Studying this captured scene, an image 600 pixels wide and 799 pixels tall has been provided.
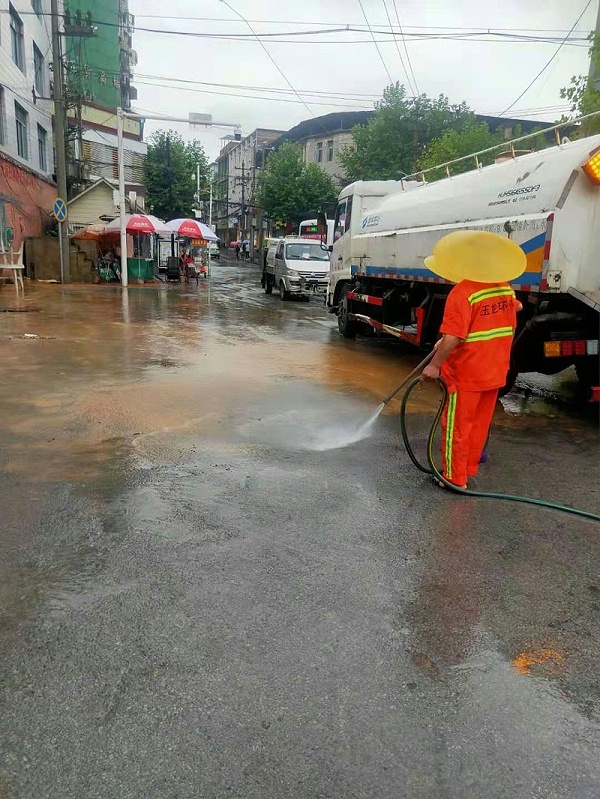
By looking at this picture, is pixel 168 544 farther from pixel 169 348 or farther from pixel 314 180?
pixel 314 180

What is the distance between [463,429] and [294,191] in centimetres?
4003

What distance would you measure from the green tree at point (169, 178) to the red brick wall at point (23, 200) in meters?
16.0

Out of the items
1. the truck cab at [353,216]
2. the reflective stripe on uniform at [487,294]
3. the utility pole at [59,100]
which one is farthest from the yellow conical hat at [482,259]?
the utility pole at [59,100]

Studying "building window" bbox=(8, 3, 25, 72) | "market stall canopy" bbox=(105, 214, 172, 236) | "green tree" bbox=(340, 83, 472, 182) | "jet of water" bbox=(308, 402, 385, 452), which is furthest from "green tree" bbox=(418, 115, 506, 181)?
"jet of water" bbox=(308, 402, 385, 452)

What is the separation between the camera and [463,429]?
4.59m

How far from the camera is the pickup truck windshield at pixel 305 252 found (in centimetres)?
2247

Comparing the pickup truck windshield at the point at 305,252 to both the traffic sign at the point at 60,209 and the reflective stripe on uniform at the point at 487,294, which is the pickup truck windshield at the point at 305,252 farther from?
the reflective stripe on uniform at the point at 487,294

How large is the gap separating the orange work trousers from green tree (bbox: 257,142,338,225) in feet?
128

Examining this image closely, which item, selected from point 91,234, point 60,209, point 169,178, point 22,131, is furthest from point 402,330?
point 169,178

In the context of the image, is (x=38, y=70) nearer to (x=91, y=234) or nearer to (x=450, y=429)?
(x=91, y=234)

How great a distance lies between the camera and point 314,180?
139 feet

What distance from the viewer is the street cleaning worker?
14.2 feet

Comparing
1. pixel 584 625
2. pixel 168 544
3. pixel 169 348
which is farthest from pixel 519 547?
pixel 169 348

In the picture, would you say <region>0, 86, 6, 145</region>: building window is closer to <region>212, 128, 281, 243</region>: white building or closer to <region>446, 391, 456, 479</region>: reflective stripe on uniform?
<region>446, 391, 456, 479</region>: reflective stripe on uniform
